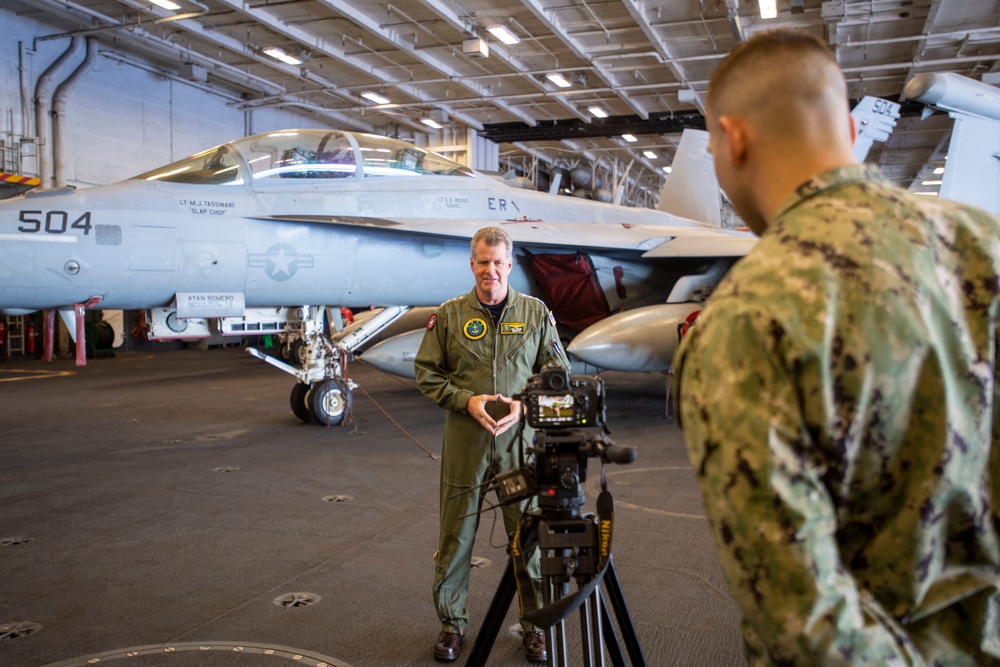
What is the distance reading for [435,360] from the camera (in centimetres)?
324

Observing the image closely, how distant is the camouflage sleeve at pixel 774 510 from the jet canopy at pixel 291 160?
22.8 feet

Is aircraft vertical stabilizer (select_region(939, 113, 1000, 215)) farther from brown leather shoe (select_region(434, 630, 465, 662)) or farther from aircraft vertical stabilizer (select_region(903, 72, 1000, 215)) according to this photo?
brown leather shoe (select_region(434, 630, 465, 662))

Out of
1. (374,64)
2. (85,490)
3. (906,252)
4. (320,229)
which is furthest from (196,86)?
(906,252)

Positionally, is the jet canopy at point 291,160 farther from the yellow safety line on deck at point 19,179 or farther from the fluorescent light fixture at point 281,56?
the fluorescent light fixture at point 281,56

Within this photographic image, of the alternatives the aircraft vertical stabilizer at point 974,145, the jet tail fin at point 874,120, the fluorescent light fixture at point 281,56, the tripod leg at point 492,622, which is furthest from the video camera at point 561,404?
the fluorescent light fixture at point 281,56

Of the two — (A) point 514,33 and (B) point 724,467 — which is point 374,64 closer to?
(A) point 514,33

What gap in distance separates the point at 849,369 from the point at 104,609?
3.47m

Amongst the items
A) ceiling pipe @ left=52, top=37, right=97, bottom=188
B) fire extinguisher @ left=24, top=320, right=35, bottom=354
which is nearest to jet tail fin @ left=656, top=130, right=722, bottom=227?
ceiling pipe @ left=52, top=37, right=97, bottom=188

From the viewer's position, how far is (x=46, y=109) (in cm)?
1511

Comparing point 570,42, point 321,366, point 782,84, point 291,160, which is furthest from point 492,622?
point 570,42

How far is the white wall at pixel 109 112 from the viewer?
14656 millimetres

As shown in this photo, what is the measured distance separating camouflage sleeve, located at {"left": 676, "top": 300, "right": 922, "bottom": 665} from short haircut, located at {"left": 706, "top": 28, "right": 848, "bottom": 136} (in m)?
0.32

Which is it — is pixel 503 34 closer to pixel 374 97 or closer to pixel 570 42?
pixel 570 42

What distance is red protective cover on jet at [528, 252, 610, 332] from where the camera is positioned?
30.0ft
